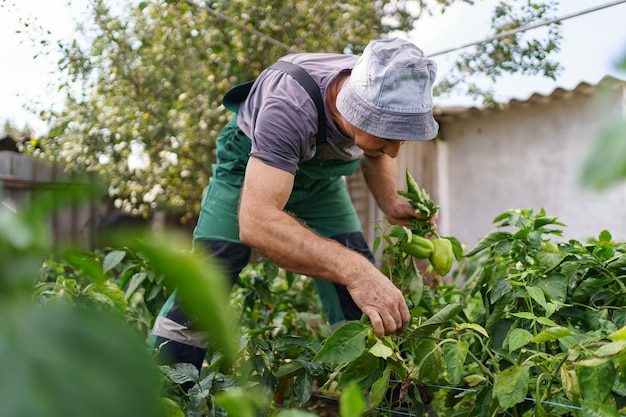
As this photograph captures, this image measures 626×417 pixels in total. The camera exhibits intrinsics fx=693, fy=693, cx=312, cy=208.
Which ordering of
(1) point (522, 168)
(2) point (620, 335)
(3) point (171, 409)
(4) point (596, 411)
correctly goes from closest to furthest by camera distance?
(4) point (596, 411) → (2) point (620, 335) → (3) point (171, 409) → (1) point (522, 168)

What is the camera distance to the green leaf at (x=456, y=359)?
4.59 feet

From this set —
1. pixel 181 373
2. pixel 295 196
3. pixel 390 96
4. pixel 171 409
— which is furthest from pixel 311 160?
pixel 171 409

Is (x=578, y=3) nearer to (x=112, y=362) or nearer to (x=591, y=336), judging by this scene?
(x=591, y=336)

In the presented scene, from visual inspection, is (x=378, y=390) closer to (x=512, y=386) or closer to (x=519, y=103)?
(x=512, y=386)

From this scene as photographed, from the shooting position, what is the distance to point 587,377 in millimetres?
1136

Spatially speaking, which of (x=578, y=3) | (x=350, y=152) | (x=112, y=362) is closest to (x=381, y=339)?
(x=350, y=152)

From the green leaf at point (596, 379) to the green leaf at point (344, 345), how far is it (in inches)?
16.6

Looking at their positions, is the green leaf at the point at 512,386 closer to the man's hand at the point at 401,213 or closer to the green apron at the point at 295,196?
the man's hand at the point at 401,213

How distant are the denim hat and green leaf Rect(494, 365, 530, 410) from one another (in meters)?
0.61

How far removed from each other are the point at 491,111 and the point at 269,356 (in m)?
4.19

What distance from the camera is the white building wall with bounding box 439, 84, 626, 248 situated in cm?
480

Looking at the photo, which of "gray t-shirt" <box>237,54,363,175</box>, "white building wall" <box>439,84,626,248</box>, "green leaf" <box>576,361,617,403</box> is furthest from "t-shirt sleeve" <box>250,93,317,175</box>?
"white building wall" <box>439,84,626,248</box>

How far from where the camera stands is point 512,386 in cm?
130

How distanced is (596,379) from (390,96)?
2.65 ft
